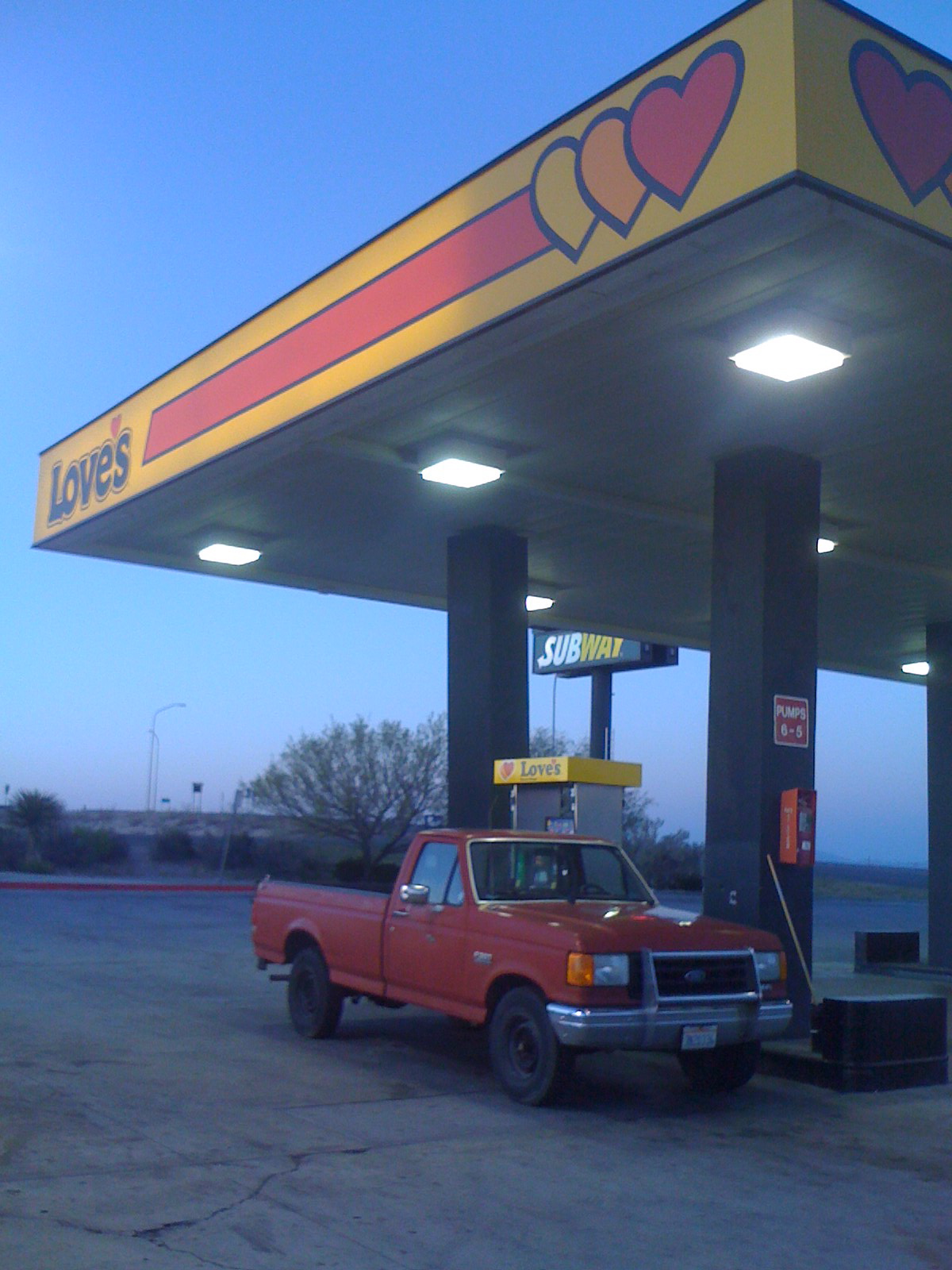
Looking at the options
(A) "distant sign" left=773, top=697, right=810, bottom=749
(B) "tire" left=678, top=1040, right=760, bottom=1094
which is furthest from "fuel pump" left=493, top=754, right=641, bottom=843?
(B) "tire" left=678, top=1040, right=760, bottom=1094

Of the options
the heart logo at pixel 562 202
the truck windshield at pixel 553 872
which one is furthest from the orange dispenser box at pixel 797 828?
the heart logo at pixel 562 202

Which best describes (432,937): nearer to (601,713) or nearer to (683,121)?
(683,121)

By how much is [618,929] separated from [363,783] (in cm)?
3621

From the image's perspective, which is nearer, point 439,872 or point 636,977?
point 636,977

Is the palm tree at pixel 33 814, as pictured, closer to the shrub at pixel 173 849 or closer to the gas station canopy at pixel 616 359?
the shrub at pixel 173 849

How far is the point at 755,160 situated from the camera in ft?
24.5

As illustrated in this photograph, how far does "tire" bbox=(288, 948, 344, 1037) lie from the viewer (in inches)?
456

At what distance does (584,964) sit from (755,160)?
5.09 m

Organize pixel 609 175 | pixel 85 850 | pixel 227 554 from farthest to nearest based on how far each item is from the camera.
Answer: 1. pixel 85 850
2. pixel 227 554
3. pixel 609 175

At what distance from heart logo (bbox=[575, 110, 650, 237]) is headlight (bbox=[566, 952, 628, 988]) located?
4.67 metres

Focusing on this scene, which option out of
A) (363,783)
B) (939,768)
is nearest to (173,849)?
(363,783)

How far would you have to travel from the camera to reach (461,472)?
1317cm

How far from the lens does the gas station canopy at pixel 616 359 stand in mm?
7723

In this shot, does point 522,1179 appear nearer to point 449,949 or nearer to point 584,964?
point 584,964
